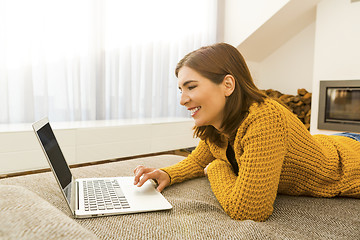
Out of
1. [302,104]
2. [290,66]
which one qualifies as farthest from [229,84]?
[290,66]

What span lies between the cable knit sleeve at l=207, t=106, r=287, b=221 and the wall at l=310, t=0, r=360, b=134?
135 inches

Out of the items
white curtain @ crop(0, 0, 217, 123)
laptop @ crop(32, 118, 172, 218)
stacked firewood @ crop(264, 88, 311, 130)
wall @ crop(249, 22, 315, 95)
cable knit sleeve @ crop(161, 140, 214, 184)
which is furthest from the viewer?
wall @ crop(249, 22, 315, 95)

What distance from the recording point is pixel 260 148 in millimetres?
873

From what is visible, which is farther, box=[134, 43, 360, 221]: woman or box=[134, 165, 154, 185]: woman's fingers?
box=[134, 165, 154, 185]: woman's fingers

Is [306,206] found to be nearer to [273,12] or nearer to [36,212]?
[36,212]

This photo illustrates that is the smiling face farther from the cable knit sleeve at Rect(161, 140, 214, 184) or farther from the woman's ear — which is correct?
the cable knit sleeve at Rect(161, 140, 214, 184)

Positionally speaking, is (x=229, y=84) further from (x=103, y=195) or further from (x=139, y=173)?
(x=103, y=195)

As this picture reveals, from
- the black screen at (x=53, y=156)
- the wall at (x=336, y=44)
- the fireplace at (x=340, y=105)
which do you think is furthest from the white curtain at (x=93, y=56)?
the black screen at (x=53, y=156)

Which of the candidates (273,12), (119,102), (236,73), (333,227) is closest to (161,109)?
(119,102)

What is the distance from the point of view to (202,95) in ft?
3.25

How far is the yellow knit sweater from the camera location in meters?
0.86

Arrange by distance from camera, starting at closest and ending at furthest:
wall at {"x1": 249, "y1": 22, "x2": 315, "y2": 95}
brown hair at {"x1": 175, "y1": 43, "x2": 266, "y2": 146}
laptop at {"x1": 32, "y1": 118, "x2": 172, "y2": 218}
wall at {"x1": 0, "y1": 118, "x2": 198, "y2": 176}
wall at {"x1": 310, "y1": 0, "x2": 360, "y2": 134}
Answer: laptop at {"x1": 32, "y1": 118, "x2": 172, "y2": 218} < brown hair at {"x1": 175, "y1": 43, "x2": 266, "y2": 146} < wall at {"x1": 0, "y1": 118, "x2": 198, "y2": 176} < wall at {"x1": 310, "y1": 0, "x2": 360, "y2": 134} < wall at {"x1": 249, "y1": 22, "x2": 315, "y2": 95}

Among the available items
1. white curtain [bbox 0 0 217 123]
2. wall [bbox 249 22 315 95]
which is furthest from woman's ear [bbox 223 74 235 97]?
wall [bbox 249 22 315 95]

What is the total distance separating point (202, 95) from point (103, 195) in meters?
0.44
